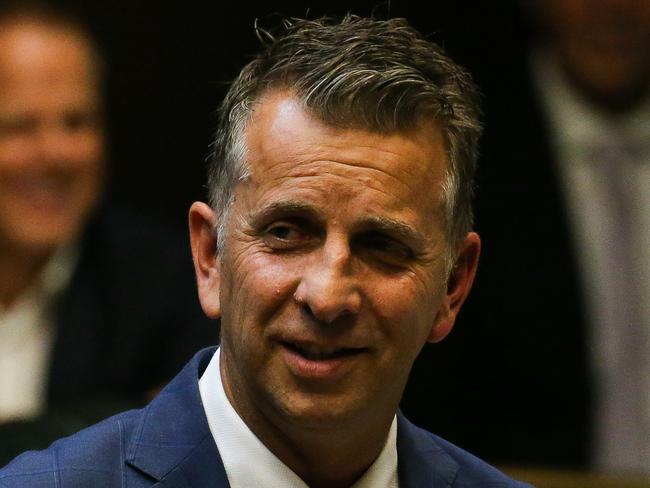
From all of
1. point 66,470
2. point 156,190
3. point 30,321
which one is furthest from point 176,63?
point 66,470

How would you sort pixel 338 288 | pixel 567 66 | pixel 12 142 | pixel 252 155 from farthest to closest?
pixel 567 66 < pixel 12 142 < pixel 252 155 < pixel 338 288

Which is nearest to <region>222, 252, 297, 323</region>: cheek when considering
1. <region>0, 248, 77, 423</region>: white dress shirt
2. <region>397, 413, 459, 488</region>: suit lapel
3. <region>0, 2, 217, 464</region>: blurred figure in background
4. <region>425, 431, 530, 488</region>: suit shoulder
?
<region>397, 413, 459, 488</region>: suit lapel

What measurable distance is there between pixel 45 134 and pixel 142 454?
8.14 feet

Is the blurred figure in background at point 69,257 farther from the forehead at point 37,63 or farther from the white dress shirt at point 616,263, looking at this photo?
the white dress shirt at point 616,263

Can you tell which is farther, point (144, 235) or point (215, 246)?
point (144, 235)

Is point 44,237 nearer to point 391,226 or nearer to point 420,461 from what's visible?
point 420,461

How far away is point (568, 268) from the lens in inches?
206

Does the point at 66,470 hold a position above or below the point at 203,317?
above

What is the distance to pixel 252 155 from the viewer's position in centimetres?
266

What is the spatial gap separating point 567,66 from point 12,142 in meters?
2.04

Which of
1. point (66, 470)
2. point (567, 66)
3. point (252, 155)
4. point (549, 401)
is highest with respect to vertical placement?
point (252, 155)

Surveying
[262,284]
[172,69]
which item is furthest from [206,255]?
[172,69]

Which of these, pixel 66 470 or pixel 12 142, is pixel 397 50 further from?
pixel 12 142

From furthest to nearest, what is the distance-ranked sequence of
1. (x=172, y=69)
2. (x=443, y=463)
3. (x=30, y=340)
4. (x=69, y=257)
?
(x=172, y=69)
(x=69, y=257)
(x=30, y=340)
(x=443, y=463)
